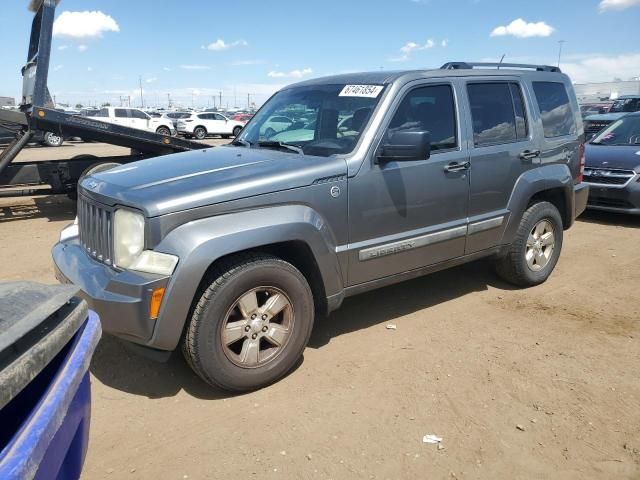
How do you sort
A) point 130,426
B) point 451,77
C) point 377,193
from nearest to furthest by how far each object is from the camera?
1. point 130,426
2. point 377,193
3. point 451,77

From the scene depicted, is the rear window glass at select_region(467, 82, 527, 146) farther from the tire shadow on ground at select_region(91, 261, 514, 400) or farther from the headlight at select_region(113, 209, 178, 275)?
the headlight at select_region(113, 209, 178, 275)

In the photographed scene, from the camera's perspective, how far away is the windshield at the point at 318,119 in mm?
3771

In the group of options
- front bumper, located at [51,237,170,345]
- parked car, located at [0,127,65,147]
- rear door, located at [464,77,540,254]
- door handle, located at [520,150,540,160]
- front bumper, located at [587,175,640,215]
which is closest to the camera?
front bumper, located at [51,237,170,345]

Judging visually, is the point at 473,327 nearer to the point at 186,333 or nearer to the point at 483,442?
the point at 483,442

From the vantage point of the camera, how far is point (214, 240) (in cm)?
295

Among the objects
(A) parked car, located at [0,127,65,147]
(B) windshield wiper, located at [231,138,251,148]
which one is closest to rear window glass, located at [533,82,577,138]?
(B) windshield wiper, located at [231,138,251,148]

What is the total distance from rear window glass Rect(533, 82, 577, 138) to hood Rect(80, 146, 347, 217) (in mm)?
2492

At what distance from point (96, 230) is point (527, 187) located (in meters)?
3.55

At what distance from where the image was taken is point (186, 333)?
3.05 m

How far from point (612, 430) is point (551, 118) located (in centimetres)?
311

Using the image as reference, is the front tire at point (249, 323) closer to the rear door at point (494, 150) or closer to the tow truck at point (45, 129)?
the rear door at point (494, 150)

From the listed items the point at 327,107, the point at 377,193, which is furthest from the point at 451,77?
the point at 377,193

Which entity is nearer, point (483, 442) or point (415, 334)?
point (483, 442)

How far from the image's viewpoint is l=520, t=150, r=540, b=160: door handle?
15.1ft
